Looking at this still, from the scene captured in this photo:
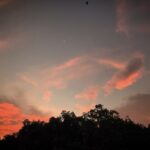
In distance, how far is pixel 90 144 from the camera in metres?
85.2

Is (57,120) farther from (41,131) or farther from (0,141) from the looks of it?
(0,141)

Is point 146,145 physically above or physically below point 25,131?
below

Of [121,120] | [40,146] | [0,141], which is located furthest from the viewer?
[121,120]

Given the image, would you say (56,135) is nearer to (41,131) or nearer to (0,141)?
(41,131)

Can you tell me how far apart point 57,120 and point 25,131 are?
32.2ft

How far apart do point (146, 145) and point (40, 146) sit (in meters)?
28.9

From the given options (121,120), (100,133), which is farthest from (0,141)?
(121,120)

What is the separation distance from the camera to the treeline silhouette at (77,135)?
267 feet

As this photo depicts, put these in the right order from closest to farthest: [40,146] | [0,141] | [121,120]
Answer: [40,146], [0,141], [121,120]

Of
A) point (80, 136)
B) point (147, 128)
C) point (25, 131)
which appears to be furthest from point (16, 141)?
point (147, 128)

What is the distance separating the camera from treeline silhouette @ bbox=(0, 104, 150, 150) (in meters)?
81.2

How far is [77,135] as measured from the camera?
8662 centimetres

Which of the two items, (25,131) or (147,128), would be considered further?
(147,128)

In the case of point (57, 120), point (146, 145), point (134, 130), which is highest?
point (57, 120)
